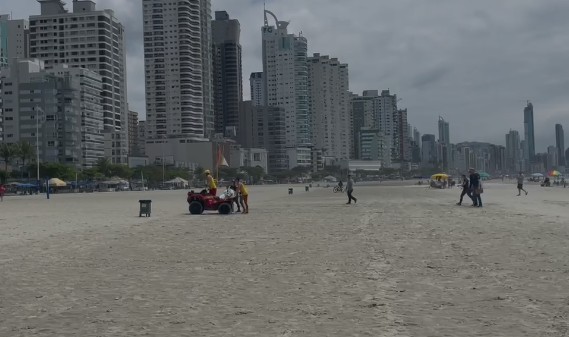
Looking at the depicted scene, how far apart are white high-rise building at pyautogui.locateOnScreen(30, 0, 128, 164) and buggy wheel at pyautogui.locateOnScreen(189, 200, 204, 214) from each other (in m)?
140

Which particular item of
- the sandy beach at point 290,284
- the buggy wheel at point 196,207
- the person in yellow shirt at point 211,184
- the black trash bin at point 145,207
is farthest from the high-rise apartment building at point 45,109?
the sandy beach at point 290,284

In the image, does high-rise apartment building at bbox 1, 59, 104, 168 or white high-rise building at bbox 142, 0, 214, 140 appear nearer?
high-rise apartment building at bbox 1, 59, 104, 168

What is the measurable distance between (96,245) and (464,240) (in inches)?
303

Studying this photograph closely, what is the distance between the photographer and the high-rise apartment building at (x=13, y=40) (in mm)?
181500

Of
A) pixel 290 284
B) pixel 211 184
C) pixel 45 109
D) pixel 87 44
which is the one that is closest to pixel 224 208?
pixel 211 184

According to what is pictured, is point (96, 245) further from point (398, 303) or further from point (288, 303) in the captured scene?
point (398, 303)

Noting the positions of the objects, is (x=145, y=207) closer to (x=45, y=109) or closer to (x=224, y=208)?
(x=224, y=208)

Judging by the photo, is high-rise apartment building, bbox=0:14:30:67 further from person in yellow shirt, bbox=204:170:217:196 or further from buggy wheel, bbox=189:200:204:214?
person in yellow shirt, bbox=204:170:217:196

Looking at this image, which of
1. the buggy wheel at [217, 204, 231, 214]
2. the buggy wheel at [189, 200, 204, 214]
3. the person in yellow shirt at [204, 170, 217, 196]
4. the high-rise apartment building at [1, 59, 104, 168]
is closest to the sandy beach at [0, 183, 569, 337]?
the person in yellow shirt at [204, 170, 217, 196]

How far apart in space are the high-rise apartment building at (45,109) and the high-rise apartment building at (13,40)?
159 ft

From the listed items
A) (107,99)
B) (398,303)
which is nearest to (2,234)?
(398,303)

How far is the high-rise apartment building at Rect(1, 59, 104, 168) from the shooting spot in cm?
13150

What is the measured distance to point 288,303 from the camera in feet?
21.6

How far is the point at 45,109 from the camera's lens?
131500 millimetres
